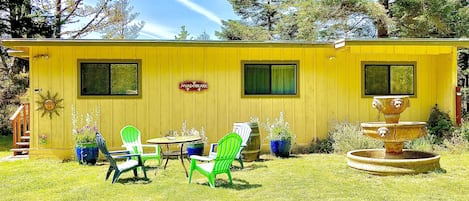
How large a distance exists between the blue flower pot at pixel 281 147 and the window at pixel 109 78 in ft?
11.2

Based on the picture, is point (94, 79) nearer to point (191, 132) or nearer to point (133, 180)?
point (191, 132)

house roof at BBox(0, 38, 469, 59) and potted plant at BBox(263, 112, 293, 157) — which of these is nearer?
house roof at BBox(0, 38, 469, 59)

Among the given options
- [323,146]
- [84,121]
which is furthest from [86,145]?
[323,146]

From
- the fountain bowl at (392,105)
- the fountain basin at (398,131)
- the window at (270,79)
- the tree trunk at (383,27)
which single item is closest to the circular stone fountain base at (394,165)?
the fountain basin at (398,131)

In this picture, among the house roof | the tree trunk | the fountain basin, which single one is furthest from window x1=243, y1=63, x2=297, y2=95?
the tree trunk

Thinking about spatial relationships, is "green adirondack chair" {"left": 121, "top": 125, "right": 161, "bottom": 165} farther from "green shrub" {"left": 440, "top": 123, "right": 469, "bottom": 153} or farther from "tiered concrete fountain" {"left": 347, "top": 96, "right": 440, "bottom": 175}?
"green shrub" {"left": 440, "top": 123, "right": 469, "bottom": 153}

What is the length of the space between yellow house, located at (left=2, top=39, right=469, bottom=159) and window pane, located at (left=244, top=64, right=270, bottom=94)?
0.02 meters

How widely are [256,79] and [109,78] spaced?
11.5 ft

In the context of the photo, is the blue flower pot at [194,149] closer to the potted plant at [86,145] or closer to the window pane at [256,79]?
the potted plant at [86,145]

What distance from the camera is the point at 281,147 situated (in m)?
8.75

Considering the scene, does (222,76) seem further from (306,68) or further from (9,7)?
(9,7)

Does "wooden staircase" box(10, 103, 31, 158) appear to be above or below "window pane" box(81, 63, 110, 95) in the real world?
below

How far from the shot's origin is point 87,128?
8.48 m

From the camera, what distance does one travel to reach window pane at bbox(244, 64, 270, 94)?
381 inches
